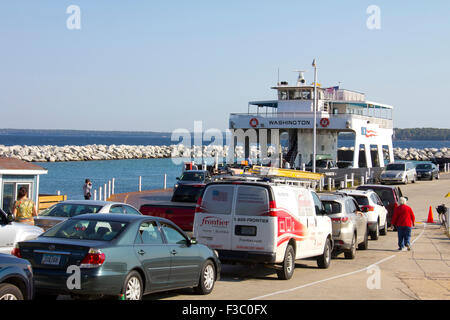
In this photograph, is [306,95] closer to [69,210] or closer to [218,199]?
[69,210]

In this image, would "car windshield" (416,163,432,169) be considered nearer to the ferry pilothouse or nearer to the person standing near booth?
the ferry pilothouse

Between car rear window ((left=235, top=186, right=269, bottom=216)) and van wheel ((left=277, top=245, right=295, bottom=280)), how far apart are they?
1.15m

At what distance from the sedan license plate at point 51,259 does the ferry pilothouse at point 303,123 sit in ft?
122

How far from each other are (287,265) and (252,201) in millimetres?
1603

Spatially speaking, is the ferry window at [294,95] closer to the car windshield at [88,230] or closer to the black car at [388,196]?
the black car at [388,196]

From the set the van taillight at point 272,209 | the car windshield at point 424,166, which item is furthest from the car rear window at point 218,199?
the car windshield at point 424,166

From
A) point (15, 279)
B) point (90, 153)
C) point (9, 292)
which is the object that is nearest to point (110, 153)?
point (90, 153)

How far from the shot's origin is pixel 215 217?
45.7 ft

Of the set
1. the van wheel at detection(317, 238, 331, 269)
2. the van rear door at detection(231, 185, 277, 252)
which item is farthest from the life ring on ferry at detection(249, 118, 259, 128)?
the van rear door at detection(231, 185, 277, 252)

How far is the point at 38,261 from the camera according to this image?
9516 mm

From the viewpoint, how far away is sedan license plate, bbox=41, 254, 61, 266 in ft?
30.9
